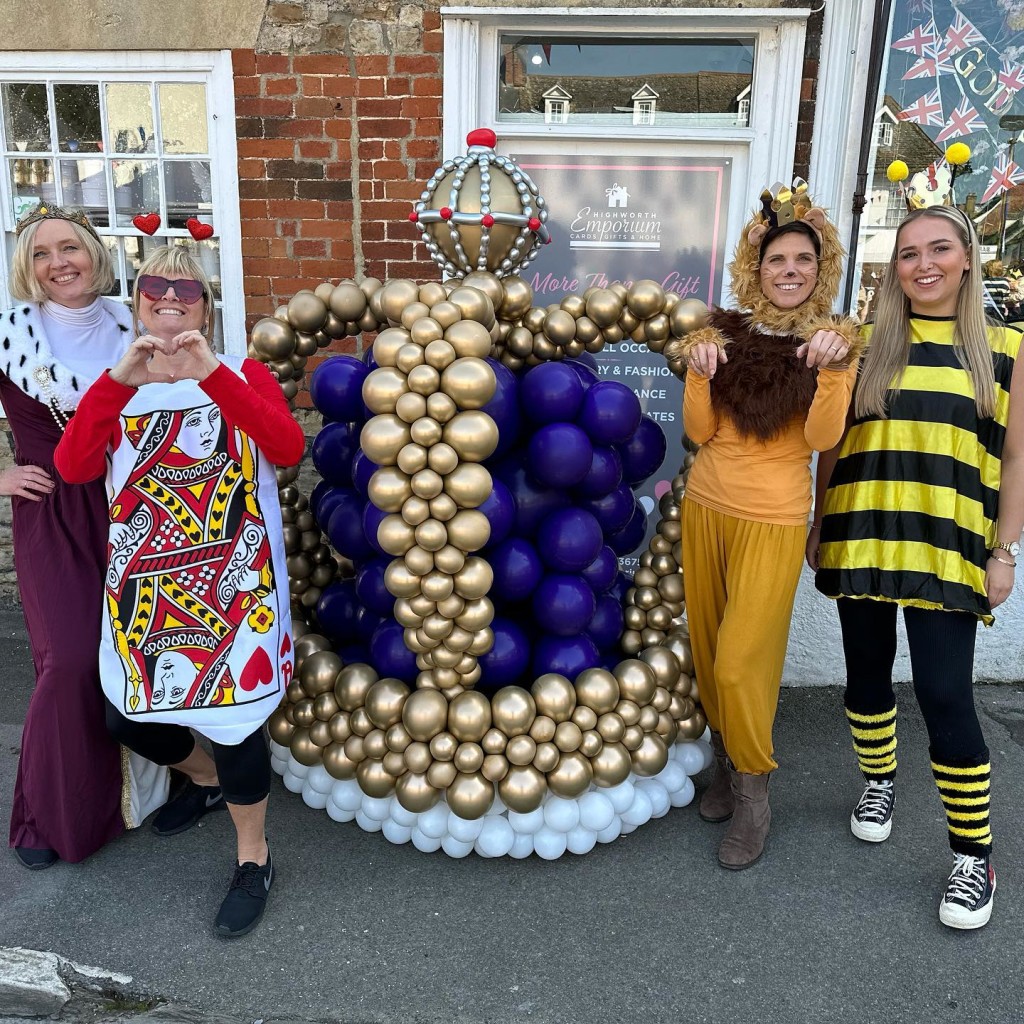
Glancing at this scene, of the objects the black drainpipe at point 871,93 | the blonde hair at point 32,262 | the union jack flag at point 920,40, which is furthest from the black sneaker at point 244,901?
the union jack flag at point 920,40

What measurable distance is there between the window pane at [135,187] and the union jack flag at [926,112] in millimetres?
3391

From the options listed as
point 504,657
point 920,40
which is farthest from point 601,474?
point 920,40

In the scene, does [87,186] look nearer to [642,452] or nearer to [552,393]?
[552,393]

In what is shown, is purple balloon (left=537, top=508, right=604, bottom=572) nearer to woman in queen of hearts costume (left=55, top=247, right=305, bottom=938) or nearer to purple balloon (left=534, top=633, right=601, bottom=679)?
purple balloon (left=534, top=633, right=601, bottom=679)

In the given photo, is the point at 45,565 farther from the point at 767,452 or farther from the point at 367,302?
the point at 767,452

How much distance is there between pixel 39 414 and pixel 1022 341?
270cm

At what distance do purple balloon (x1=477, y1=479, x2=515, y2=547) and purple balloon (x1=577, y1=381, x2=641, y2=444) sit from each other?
0.32 m

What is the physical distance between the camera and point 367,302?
8.71ft

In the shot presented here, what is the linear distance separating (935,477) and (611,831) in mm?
1378

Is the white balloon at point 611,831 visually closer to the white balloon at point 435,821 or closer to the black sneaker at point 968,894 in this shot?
the white balloon at point 435,821

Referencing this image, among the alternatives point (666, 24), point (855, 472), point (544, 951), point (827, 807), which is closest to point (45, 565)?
point (544, 951)

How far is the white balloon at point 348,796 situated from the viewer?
2619 millimetres

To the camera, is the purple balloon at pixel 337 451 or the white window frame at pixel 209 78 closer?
the purple balloon at pixel 337 451

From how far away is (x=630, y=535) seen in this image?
9.58 feet
